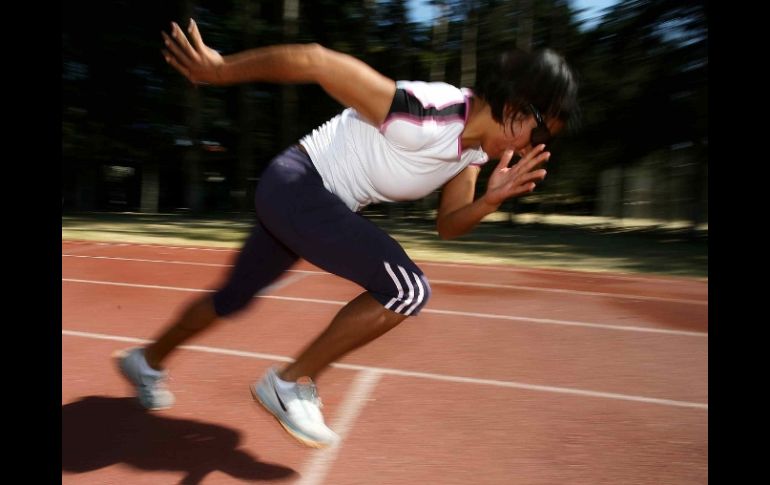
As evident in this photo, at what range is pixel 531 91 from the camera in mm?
2062

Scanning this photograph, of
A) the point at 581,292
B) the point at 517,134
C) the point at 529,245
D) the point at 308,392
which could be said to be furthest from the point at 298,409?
the point at 529,245

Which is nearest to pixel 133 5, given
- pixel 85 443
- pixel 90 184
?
pixel 90 184

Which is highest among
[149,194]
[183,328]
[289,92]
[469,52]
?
[469,52]

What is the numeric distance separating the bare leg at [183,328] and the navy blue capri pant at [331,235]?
0.48 m

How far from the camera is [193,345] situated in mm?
4137

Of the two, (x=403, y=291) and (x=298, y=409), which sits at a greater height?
(x=403, y=291)

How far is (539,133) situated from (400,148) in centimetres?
48

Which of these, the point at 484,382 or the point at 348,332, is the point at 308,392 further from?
the point at 484,382

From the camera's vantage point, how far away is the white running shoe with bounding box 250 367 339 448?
2.23 metres

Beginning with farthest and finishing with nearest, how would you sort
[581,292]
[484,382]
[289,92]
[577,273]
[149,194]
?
[149,194]
[289,92]
[577,273]
[581,292]
[484,382]

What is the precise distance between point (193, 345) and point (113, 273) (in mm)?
3403

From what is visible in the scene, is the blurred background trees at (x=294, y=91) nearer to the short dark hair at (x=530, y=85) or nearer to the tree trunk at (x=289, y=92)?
the tree trunk at (x=289, y=92)

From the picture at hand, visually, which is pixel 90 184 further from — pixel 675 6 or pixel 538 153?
pixel 538 153
